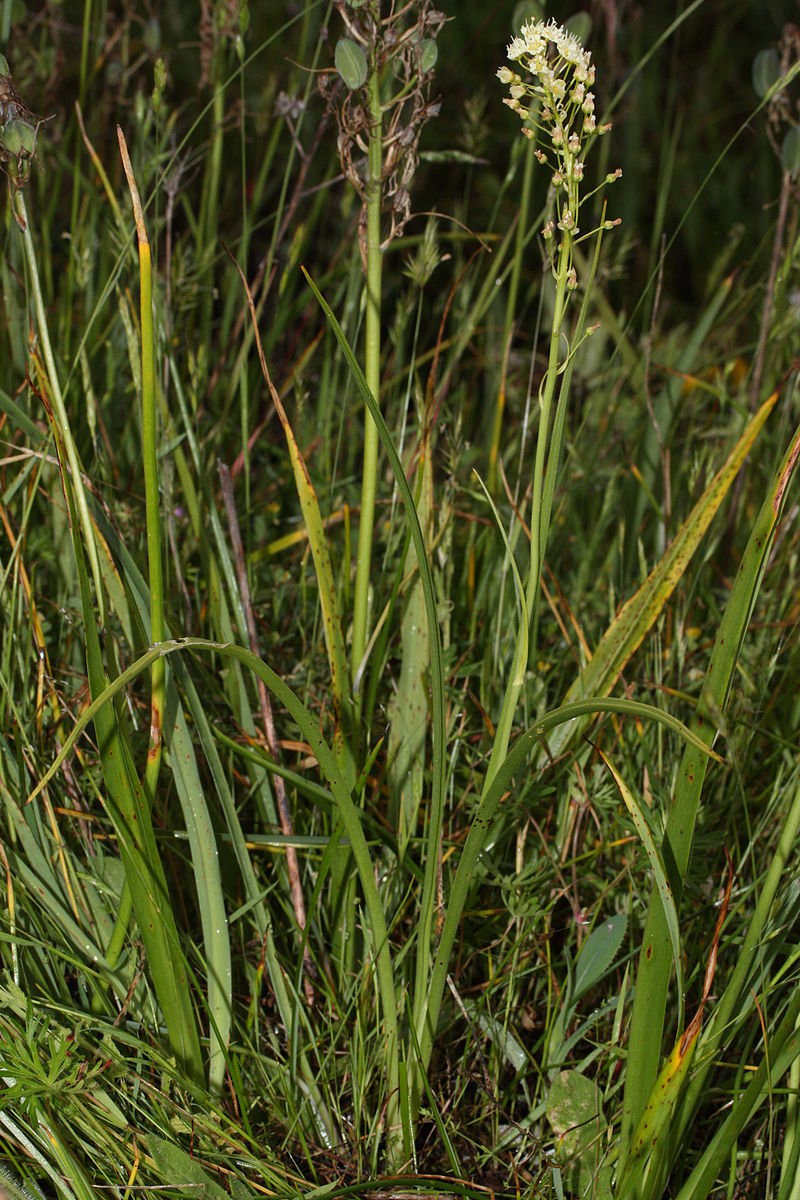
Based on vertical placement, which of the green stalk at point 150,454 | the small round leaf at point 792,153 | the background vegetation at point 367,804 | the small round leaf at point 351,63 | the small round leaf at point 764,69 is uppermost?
the small round leaf at point 764,69

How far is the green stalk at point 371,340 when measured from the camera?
0.90 m

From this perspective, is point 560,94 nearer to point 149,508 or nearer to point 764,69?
point 149,508

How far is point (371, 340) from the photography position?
0.94 meters

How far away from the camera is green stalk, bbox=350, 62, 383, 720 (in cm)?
90

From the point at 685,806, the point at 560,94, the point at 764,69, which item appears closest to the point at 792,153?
the point at 764,69

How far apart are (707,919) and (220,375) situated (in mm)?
1080

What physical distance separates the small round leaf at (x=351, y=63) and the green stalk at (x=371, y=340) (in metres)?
0.01

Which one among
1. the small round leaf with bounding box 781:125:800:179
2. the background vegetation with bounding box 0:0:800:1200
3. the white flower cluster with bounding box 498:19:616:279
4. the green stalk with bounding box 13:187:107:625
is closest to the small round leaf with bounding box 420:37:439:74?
the background vegetation with bounding box 0:0:800:1200

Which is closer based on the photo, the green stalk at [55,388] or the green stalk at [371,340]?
the green stalk at [55,388]

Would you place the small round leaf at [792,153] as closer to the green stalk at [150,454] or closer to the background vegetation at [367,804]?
the background vegetation at [367,804]

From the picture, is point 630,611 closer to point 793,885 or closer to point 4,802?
point 793,885

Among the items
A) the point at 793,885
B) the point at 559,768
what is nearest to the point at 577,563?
the point at 559,768

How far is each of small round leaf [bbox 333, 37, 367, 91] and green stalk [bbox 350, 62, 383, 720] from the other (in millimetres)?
14

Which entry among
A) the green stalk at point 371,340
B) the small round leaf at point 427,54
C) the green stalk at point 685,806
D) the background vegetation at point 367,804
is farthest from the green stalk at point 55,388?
the green stalk at point 685,806
